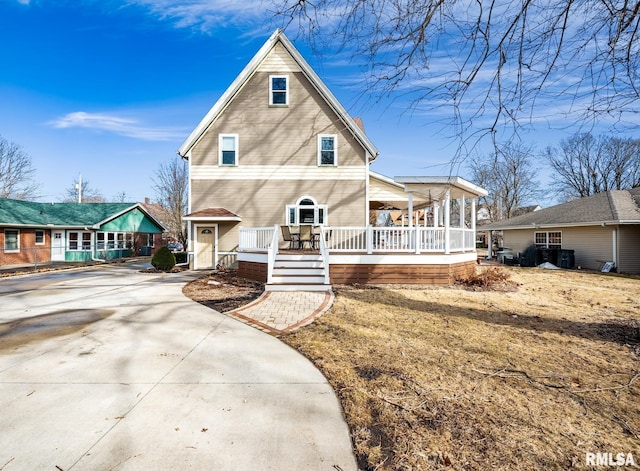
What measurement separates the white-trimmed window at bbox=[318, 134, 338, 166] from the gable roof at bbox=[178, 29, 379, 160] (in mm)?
1029

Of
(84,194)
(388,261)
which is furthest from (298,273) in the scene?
(84,194)

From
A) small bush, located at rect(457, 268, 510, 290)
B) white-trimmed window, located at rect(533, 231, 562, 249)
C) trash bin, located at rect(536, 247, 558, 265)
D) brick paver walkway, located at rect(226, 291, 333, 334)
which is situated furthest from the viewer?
white-trimmed window, located at rect(533, 231, 562, 249)

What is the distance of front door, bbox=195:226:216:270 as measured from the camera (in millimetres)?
15125

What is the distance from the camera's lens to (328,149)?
14594mm

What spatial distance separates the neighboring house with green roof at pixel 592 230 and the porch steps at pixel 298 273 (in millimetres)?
17172

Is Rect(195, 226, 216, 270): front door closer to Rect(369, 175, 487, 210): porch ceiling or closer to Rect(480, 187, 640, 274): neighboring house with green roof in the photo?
Rect(369, 175, 487, 210): porch ceiling

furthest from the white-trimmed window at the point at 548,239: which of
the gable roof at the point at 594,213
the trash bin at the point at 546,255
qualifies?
the gable roof at the point at 594,213

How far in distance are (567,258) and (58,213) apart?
3741cm

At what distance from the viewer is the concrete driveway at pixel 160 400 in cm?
236

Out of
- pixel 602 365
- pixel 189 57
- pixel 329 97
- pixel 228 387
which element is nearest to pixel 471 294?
pixel 602 365

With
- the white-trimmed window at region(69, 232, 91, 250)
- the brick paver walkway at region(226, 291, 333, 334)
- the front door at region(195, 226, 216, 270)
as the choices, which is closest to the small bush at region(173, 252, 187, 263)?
the front door at region(195, 226, 216, 270)

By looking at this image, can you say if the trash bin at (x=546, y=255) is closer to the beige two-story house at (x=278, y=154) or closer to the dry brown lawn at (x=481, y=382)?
the beige two-story house at (x=278, y=154)

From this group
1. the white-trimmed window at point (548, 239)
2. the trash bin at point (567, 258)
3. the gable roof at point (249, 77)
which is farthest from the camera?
the white-trimmed window at point (548, 239)

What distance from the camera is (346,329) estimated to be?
5586mm
